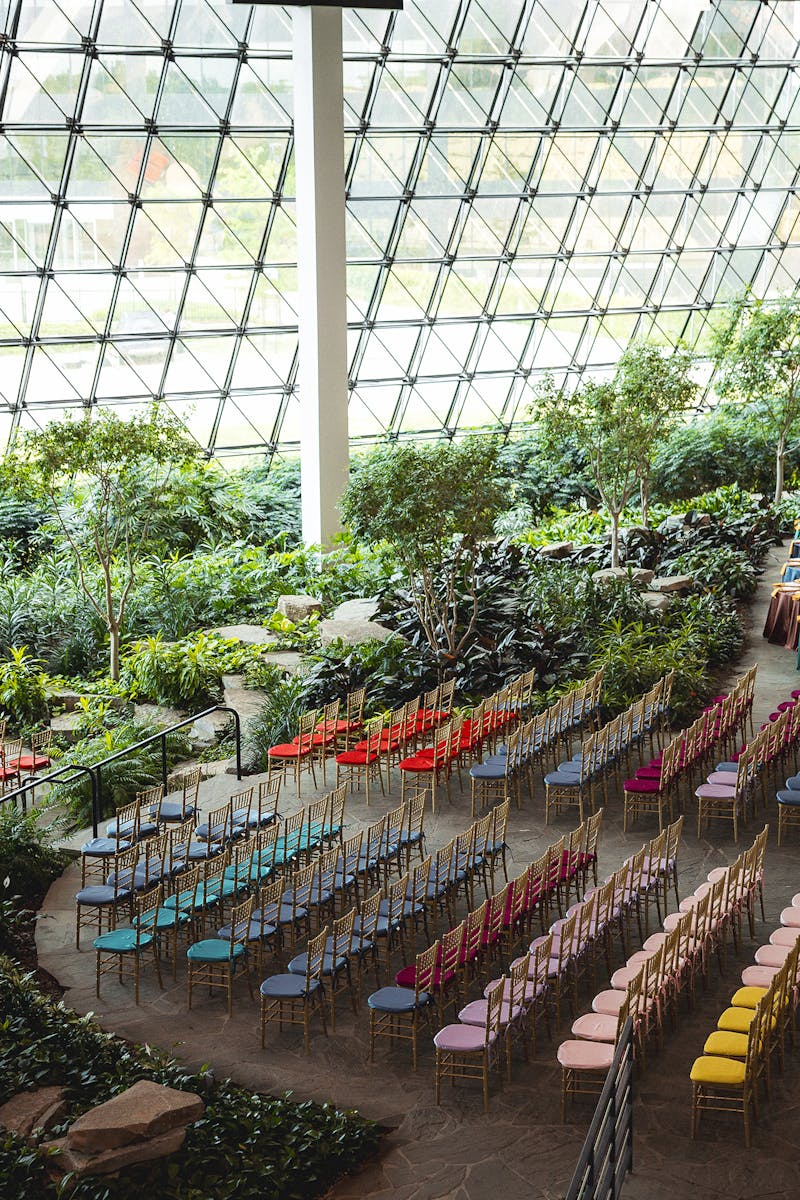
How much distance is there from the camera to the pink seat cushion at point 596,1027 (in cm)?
764

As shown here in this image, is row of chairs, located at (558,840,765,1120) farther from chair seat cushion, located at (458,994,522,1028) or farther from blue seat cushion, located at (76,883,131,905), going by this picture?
blue seat cushion, located at (76,883,131,905)

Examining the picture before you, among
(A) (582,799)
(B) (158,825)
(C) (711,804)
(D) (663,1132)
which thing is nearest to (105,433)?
(B) (158,825)

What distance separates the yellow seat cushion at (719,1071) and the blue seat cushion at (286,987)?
103 inches

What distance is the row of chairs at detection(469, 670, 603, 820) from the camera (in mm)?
12547

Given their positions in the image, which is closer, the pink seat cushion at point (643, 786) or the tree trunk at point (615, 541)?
the pink seat cushion at point (643, 786)

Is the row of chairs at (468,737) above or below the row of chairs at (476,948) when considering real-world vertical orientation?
above

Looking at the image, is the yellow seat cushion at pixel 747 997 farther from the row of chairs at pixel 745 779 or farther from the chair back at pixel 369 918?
the row of chairs at pixel 745 779

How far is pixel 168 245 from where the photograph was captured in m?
21.4

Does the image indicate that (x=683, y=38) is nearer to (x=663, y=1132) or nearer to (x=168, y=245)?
(x=168, y=245)

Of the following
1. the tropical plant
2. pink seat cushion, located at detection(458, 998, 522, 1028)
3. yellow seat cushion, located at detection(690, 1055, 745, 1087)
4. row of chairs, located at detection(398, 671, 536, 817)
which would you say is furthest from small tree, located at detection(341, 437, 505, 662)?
yellow seat cushion, located at detection(690, 1055, 745, 1087)

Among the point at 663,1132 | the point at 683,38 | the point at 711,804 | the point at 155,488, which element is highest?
the point at 683,38

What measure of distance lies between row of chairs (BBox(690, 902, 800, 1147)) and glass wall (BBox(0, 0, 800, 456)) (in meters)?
16.1

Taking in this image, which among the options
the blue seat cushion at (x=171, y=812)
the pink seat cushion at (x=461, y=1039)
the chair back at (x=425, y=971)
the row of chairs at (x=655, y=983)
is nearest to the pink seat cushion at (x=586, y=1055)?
the row of chairs at (x=655, y=983)

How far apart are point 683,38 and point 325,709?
1805 centimetres
